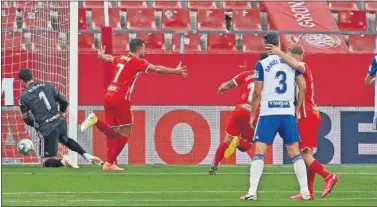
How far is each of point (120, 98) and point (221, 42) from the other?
19.0ft

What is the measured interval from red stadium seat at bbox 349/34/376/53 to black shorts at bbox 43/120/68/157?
7.40m

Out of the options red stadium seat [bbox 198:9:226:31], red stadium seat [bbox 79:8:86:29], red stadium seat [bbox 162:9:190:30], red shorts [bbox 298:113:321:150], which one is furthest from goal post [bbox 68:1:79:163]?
red shorts [bbox 298:113:321:150]

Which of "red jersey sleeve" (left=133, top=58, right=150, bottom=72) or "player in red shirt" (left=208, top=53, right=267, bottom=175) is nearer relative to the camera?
"player in red shirt" (left=208, top=53, right=267, bottom=175)

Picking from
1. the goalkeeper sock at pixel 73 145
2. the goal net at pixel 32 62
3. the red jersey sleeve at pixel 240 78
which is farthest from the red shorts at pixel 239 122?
the goal net at pixel 32 62

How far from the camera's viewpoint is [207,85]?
22109 mm

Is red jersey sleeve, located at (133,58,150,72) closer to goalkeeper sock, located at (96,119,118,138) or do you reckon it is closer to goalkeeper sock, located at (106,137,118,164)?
goalkeeper sock, located at (96,119,118,138)

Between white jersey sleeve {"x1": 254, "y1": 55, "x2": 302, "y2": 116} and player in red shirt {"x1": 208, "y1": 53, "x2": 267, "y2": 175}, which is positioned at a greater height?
white jersey sleeve {"x1": 254, "y1": 55, "x2": 302, "y2": 116}

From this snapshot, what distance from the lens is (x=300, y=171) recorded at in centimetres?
1298

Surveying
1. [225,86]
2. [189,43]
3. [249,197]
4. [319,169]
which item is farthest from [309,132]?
[189,43]

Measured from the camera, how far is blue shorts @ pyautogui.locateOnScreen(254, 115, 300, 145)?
42.3 feet

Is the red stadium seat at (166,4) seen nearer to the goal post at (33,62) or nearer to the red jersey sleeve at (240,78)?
the goal post at (33,62)

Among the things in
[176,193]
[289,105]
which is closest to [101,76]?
[176,193]

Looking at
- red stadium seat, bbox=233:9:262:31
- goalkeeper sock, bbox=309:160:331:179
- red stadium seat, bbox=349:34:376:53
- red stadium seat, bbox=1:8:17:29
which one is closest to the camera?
goalkeeper sock, bbox=309:160:331:179

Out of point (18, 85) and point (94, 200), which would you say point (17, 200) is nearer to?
point (94, 200)
